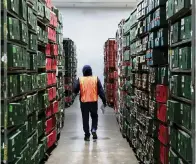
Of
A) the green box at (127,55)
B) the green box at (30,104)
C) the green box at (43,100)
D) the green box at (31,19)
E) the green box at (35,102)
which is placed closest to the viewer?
the green box at (30,104)

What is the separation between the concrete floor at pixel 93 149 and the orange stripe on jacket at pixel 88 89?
3.89 feet

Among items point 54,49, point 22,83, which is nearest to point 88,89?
point 54,49

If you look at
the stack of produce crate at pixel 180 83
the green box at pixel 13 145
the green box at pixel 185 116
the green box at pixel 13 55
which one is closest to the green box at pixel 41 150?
the green box at pixel 13 145

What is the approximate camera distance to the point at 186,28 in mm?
4707

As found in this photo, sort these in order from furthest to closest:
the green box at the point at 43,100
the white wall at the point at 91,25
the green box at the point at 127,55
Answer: the white wall at the point at 91,25
the green box at the point at 127,55
the green box at the point at 43,100

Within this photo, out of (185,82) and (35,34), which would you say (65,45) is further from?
(185,82)

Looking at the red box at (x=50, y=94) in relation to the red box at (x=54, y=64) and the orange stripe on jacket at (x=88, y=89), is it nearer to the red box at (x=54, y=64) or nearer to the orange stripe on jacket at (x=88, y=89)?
the red box at (x=54, y=64)

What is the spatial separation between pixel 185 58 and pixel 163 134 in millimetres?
1815

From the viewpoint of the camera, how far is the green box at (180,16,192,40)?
459 cm

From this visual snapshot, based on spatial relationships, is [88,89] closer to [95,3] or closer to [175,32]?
[175,32]

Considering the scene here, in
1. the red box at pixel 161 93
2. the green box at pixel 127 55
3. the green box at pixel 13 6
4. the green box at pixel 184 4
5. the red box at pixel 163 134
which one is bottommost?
the red box at pixel 163 134

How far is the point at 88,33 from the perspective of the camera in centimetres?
2634

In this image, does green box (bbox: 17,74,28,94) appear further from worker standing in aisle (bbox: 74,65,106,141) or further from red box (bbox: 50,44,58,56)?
worker standing in aisle (bbox: 74,65,106,141)

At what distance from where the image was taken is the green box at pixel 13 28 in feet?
16.2
